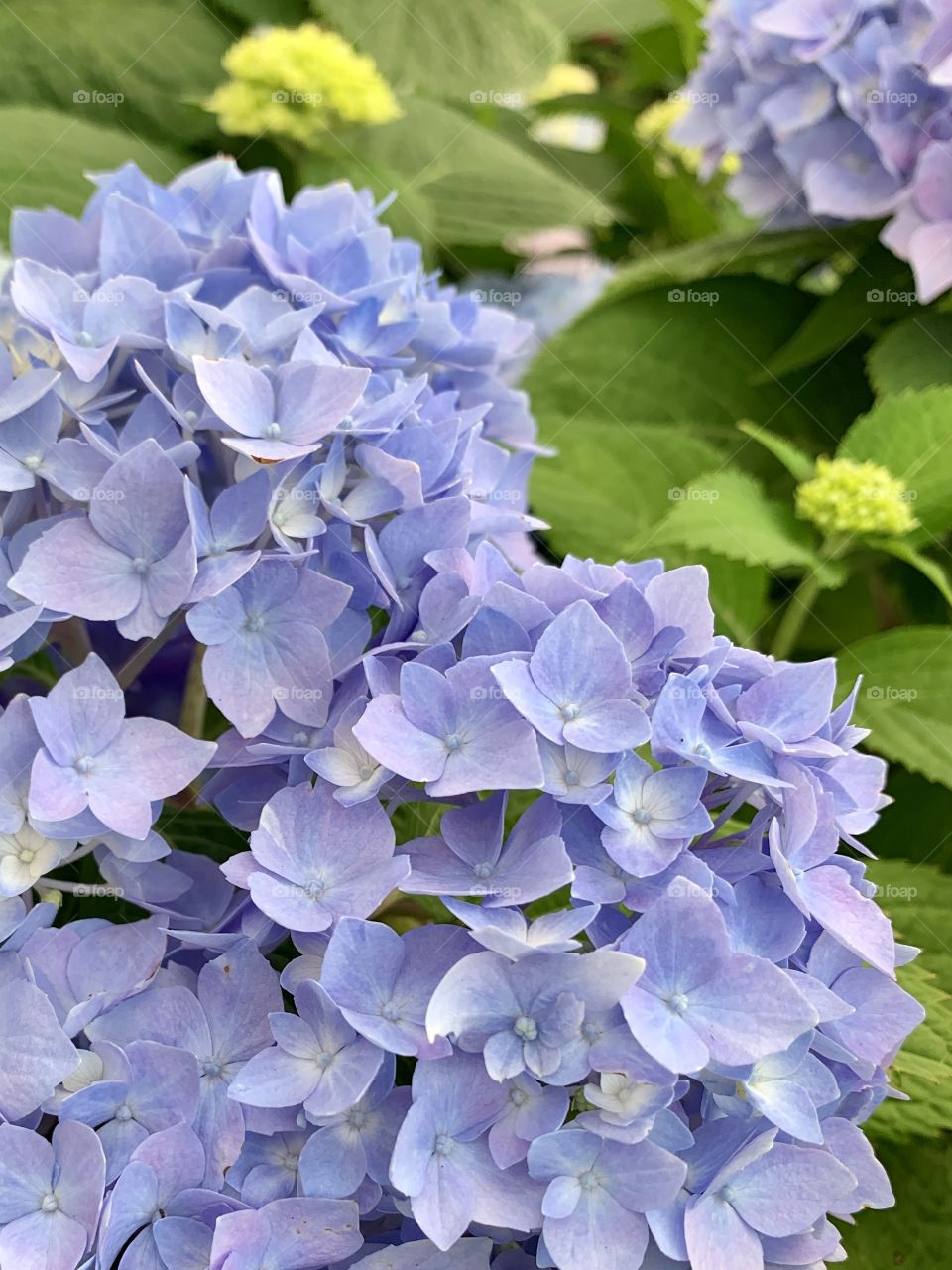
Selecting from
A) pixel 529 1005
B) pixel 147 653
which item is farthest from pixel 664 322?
pixel 529 1005

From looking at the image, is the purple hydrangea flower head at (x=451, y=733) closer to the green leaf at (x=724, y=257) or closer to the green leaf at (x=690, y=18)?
the green leaf at (x=724, y=257)

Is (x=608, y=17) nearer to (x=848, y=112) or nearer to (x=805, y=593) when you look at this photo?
(x=848, y=112)

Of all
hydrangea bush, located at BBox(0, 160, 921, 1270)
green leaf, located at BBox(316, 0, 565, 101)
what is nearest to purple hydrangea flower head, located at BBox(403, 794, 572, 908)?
hydrangea bush, located at BBox(0, 160, 921, 1270)

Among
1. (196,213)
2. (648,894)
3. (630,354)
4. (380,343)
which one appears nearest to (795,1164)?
(648,894)

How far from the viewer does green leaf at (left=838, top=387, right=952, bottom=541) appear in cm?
67

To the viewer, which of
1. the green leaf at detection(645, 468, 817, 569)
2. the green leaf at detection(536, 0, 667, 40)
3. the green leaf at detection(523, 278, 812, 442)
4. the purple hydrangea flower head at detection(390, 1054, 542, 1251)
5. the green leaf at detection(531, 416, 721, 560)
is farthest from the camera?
the green leaf at detection(536, 0, 667, 40)

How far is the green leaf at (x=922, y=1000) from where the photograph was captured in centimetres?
51

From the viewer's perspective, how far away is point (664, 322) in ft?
2.83

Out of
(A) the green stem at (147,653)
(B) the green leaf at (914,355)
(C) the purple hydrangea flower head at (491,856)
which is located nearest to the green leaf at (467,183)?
(B) the green leaf at (914,355)

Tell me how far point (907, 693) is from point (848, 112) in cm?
34

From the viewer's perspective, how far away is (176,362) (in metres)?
0.49

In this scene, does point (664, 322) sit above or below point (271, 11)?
below

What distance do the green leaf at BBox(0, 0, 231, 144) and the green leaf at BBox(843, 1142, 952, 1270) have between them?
0.79 metres

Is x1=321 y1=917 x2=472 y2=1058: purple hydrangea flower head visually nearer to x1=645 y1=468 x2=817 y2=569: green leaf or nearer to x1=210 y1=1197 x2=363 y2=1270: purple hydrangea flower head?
x1=210 y1=1197 x2=363 y2=1270: purple hydrangea flower head
